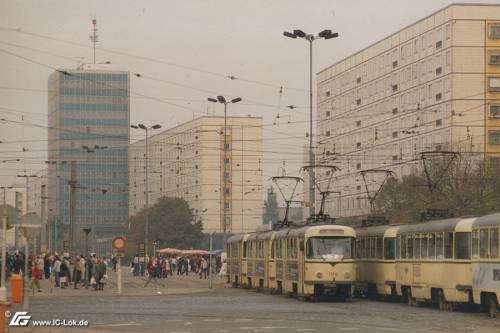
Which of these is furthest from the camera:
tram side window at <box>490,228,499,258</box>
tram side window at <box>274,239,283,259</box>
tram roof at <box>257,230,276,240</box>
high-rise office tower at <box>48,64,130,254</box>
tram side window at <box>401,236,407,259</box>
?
high-rise office tower at <box>48,64,130,254</box>

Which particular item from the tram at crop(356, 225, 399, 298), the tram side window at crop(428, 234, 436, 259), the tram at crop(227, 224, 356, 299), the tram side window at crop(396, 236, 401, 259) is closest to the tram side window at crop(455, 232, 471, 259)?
the tram side window at crop(428, 234, 436, 259)

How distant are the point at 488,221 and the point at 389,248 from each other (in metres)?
11.8

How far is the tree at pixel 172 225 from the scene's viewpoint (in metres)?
140

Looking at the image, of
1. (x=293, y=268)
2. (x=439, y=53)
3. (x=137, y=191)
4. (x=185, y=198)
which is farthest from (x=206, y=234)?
(x=293, y=268)

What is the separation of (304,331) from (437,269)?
12350mm

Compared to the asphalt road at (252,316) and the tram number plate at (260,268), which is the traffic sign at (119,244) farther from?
the asphalt road at (252,316)

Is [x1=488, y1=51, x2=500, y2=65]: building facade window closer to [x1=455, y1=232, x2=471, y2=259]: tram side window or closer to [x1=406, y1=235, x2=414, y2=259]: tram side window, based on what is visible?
[x1=406, y1=235, x2=414, y2=259]: tram side window

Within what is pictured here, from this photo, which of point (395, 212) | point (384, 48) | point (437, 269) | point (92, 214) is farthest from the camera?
point (92, 214)

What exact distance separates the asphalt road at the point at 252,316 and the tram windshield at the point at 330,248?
5.70 feet

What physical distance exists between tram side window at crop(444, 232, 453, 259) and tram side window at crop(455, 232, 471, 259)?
1.75ft

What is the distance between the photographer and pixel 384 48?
4063 inches

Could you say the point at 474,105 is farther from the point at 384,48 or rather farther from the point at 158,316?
the point at 158,316

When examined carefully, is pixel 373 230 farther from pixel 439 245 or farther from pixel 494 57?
pixel 494 57

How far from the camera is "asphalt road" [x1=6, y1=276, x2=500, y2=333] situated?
27.7 meters
